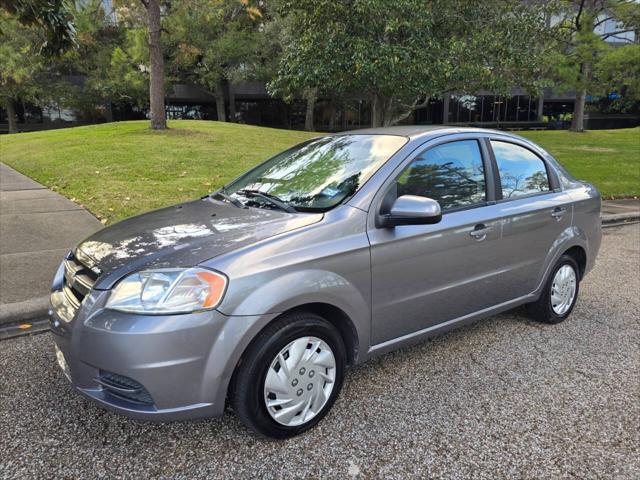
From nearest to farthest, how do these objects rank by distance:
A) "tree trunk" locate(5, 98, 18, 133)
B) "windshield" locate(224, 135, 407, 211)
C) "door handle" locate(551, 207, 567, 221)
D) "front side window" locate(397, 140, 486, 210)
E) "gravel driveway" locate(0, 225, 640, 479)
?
"gravel driveway" locate(0, 225, 640, 479) → "windshield" locate(224, 135, 407, 211) → "front side window" locate(397, 140, 486, 210) → "door handle" locate(551, 207, 567, 221) → "tree trunk" locate(5, 98, 18, 133)

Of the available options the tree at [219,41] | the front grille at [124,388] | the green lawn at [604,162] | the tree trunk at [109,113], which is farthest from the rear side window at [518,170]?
the tree trunk at [109,113]

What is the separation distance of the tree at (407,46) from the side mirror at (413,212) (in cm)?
664

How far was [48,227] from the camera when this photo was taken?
277 inches

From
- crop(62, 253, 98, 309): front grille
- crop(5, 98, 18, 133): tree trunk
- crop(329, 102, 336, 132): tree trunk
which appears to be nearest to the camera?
crop(62, 253, 98, 309): front grille

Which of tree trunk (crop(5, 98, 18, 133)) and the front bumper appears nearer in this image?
the front bumper

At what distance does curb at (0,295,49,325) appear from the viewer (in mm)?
4289

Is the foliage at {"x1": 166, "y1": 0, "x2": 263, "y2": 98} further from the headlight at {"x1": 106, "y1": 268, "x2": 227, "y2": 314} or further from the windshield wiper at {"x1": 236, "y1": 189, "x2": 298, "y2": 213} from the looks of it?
the headlight at {"x1": 106, "y1": 268, "x2": 227, "y2": 314}

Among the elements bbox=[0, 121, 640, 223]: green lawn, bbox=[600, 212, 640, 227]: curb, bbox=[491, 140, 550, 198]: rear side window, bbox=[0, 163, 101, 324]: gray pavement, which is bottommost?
bbox=[600, 212, 640, 227]: curb

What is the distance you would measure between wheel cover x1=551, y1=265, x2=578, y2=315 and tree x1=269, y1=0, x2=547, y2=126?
576 centimetres

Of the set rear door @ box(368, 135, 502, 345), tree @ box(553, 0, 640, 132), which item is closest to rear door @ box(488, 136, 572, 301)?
rear door @ box(368, 135, 502, 345)

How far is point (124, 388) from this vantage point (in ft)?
8.05

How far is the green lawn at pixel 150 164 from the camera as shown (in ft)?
29.3

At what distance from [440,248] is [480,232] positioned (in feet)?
1.35

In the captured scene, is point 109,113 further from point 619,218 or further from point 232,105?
point 619,218
